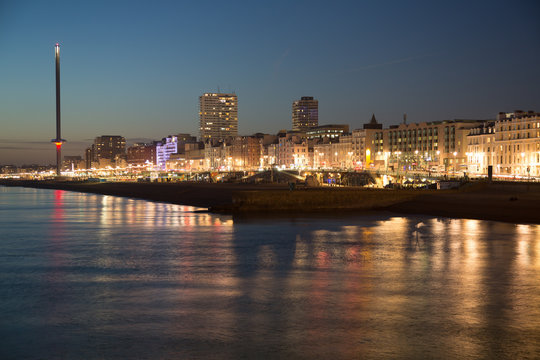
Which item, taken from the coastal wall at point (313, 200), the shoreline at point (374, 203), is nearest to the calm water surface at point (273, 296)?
the shoreline at point (374, 203)

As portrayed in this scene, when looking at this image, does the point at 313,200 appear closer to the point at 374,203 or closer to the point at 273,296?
the point at 374,203

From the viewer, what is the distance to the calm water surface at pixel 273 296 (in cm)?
1290

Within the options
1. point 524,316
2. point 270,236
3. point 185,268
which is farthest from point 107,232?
point 524,316

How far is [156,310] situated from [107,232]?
23203 mm

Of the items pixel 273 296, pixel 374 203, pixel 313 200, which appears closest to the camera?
pixel 273 296

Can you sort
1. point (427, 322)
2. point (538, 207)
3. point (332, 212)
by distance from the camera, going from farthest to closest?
point (332, 212), point (538, 207), point (427, 322)

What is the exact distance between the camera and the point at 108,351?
1259 centimetres

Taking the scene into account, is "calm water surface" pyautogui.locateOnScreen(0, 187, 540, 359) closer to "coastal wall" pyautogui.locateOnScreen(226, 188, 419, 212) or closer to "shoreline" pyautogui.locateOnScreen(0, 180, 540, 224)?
"shoreline" pyautogui.locateOnScreen(0, 180, 540, 224)

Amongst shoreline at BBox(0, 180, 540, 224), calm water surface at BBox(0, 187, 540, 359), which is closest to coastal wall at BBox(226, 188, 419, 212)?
shoreline at BBox(0, 180, 540, 224)

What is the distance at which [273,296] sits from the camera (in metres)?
17.8

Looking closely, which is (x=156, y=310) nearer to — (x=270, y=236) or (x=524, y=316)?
(x=524, y=316)

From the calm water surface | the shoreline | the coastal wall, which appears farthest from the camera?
the coastal wall

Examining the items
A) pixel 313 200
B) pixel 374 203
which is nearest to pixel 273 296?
pixel 313 200

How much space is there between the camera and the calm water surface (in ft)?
42.3
